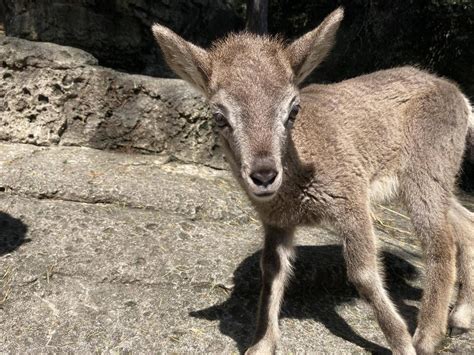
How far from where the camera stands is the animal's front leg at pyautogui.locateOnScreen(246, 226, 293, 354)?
4.90 meters

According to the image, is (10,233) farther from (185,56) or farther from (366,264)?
(366,264)

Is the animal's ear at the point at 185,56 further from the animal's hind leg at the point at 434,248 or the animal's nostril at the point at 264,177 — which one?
the animal's hind leg at the point at 434,248

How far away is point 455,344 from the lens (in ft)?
17.4

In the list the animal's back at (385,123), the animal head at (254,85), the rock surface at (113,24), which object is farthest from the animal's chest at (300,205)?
the rock surface at (113,24)

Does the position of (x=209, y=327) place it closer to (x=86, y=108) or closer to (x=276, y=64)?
(x=276, y=64)

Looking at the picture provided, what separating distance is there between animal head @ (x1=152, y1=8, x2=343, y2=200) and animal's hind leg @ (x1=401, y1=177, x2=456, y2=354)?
1564 millimetres

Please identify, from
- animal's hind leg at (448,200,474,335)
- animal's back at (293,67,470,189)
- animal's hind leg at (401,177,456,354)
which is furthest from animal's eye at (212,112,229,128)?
animal's hind leg at (448,200,474,335)

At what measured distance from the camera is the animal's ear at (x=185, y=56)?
14.7ft

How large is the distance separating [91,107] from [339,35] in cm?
677

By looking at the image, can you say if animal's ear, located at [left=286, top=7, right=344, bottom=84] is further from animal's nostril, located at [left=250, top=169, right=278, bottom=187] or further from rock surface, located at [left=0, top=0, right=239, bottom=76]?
rock surface, located at [left=0, top=0, right=239, bottom=76]

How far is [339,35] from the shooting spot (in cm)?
1255

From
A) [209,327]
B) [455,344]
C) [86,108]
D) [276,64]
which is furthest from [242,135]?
[86,108]

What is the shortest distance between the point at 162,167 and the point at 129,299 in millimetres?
2821

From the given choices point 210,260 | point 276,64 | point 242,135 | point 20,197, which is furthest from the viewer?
point 20,197
